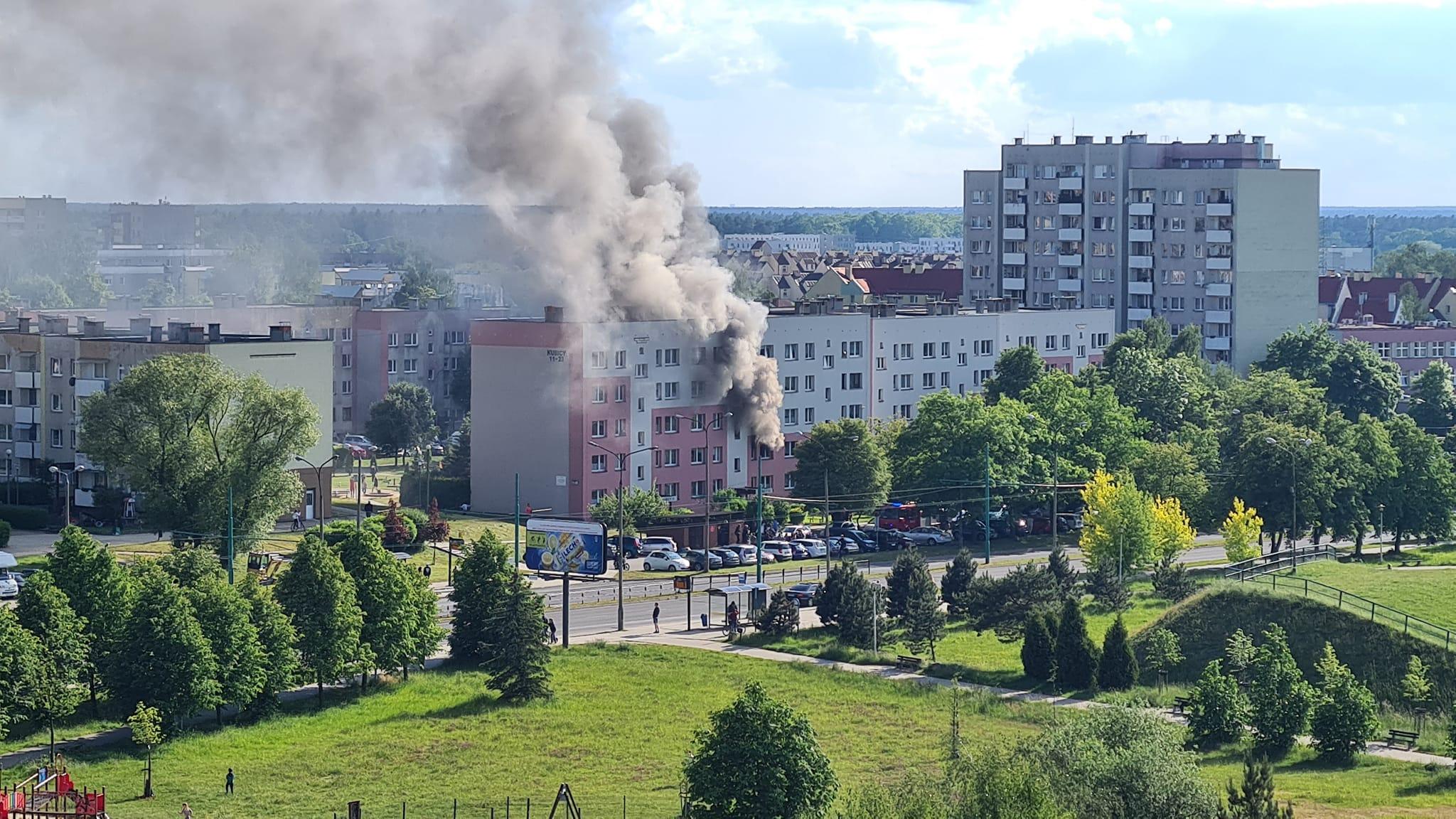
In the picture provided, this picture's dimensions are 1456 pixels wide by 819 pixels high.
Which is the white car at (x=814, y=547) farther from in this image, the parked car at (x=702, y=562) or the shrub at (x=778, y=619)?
the shrub at (x=778, y=619)

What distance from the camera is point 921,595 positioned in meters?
67.0

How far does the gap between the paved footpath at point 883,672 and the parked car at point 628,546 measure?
52.6ft

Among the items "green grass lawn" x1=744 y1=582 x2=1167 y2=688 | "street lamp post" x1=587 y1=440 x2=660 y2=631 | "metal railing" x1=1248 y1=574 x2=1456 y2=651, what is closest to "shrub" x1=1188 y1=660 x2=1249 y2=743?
"green grass lawn" x1=744 y1=582 x2=1167 y2=688

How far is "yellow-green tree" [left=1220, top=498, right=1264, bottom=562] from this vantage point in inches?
3059

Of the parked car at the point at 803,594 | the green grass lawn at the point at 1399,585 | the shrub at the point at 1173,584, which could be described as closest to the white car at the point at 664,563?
the parked car at the point at 803,594

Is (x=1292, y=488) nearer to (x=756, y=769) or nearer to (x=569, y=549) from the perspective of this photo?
(x=569, y=549)

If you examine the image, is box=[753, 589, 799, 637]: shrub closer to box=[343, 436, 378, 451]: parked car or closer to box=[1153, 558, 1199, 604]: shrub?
box=[1153, 558, 1199, 604]: shrub

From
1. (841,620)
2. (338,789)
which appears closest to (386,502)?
(841,620)

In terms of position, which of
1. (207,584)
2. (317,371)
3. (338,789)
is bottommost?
(338,789)

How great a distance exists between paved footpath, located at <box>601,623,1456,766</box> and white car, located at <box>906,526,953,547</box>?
21881mm

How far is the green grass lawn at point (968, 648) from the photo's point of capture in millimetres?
61344

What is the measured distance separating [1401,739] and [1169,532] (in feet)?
74.4

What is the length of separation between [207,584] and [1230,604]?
29.8 m

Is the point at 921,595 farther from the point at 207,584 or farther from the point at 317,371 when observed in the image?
the point at 317,371
